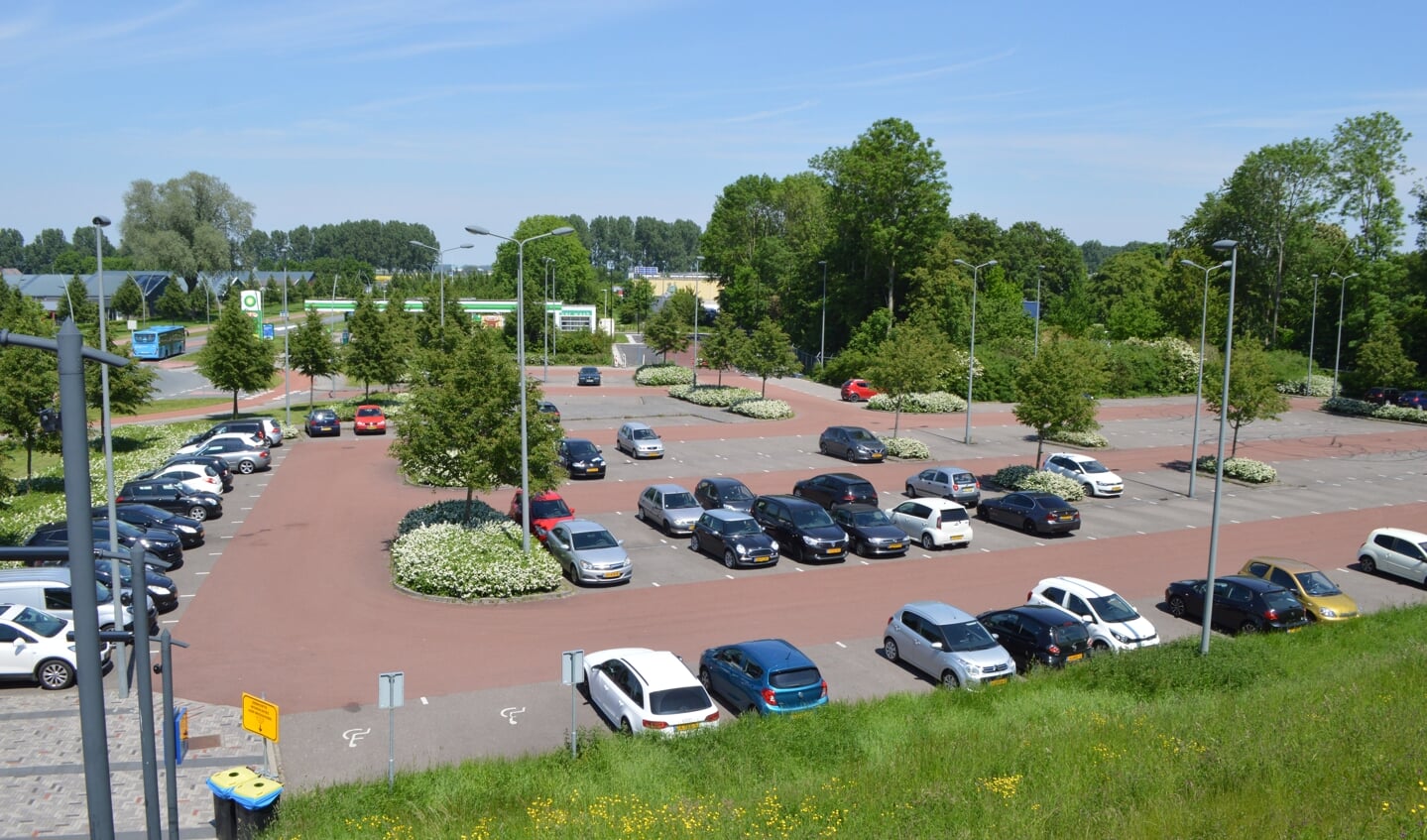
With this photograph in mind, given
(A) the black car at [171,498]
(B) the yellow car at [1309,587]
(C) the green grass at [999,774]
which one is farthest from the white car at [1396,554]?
(A) the black car at [171,498]

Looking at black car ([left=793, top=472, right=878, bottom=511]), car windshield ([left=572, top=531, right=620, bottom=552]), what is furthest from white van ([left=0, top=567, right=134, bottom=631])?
black car ([left=793, top=472, right=878, bottom=511])

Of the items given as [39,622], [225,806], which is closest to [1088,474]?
[225,806]

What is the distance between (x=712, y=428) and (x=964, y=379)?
721 inches

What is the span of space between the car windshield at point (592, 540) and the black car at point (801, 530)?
4.71m

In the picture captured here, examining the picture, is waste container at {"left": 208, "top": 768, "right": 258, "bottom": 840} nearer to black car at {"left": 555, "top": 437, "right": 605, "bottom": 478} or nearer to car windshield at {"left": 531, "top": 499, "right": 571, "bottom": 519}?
car windshield at {"left": 531, "top": 499, "right": 571, "bottom": 519}

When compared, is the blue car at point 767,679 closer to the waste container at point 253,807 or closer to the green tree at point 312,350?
the waste container at point 253,807

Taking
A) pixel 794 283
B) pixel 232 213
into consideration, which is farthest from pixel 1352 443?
pixel 232 213

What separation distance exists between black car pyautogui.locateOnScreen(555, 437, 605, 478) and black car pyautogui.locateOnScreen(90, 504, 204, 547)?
41.8 ft

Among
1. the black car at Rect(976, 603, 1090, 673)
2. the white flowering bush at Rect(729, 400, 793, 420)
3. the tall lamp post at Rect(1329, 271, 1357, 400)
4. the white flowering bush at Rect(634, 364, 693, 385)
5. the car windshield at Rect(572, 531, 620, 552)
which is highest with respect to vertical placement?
the tall lamp post at Rect(1329, 271, 1357, 400)

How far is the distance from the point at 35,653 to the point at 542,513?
495 inches

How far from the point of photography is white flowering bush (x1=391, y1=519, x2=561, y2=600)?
22.3 m

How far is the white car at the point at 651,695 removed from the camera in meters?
14.9

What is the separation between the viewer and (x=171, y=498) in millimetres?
28594

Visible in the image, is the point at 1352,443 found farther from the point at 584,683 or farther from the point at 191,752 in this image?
the point at 191,752
